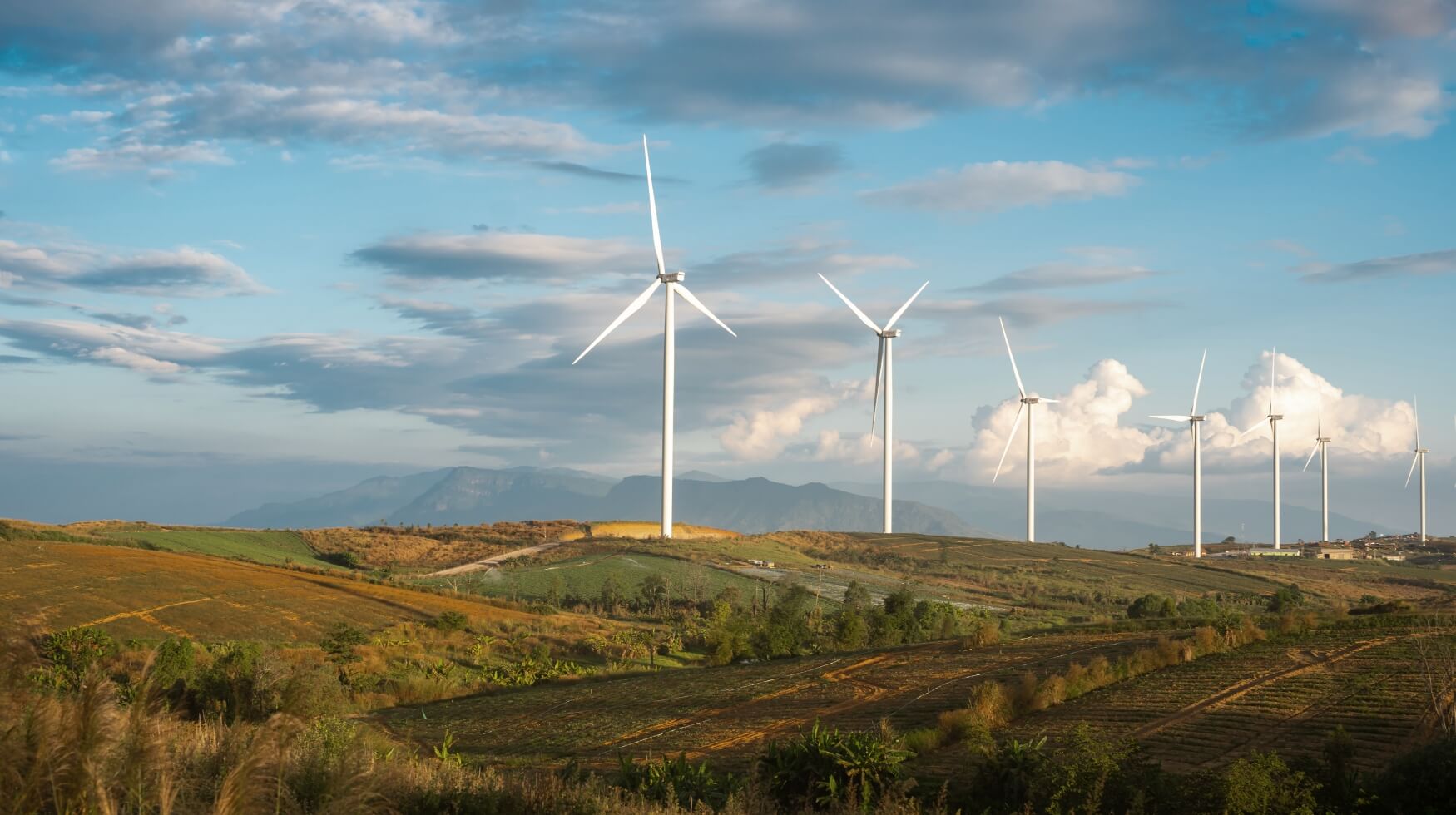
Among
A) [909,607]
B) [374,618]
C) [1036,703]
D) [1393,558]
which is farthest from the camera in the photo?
[1393,558]

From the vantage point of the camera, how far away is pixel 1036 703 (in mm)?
33781

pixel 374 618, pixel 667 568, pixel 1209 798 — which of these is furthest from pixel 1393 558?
pixel 1209 798

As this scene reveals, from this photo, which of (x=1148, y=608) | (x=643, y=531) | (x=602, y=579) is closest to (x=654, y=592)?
(x=602, y=579)

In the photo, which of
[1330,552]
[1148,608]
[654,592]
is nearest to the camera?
[1148,608]

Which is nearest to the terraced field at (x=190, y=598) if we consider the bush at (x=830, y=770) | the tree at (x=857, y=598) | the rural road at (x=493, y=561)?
the tree at (x=857, y=598)

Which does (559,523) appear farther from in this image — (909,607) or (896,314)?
(909,607)

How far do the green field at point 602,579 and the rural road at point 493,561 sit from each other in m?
3.88

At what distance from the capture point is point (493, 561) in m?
105

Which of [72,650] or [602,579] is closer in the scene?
[72,650]

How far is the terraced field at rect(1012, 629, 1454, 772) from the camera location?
1040 inches

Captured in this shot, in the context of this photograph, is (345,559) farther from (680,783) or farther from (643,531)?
(680,783)

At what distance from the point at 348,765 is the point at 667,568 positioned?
85115mm

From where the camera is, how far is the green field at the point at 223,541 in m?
89.9

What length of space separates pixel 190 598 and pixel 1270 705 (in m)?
50.8
